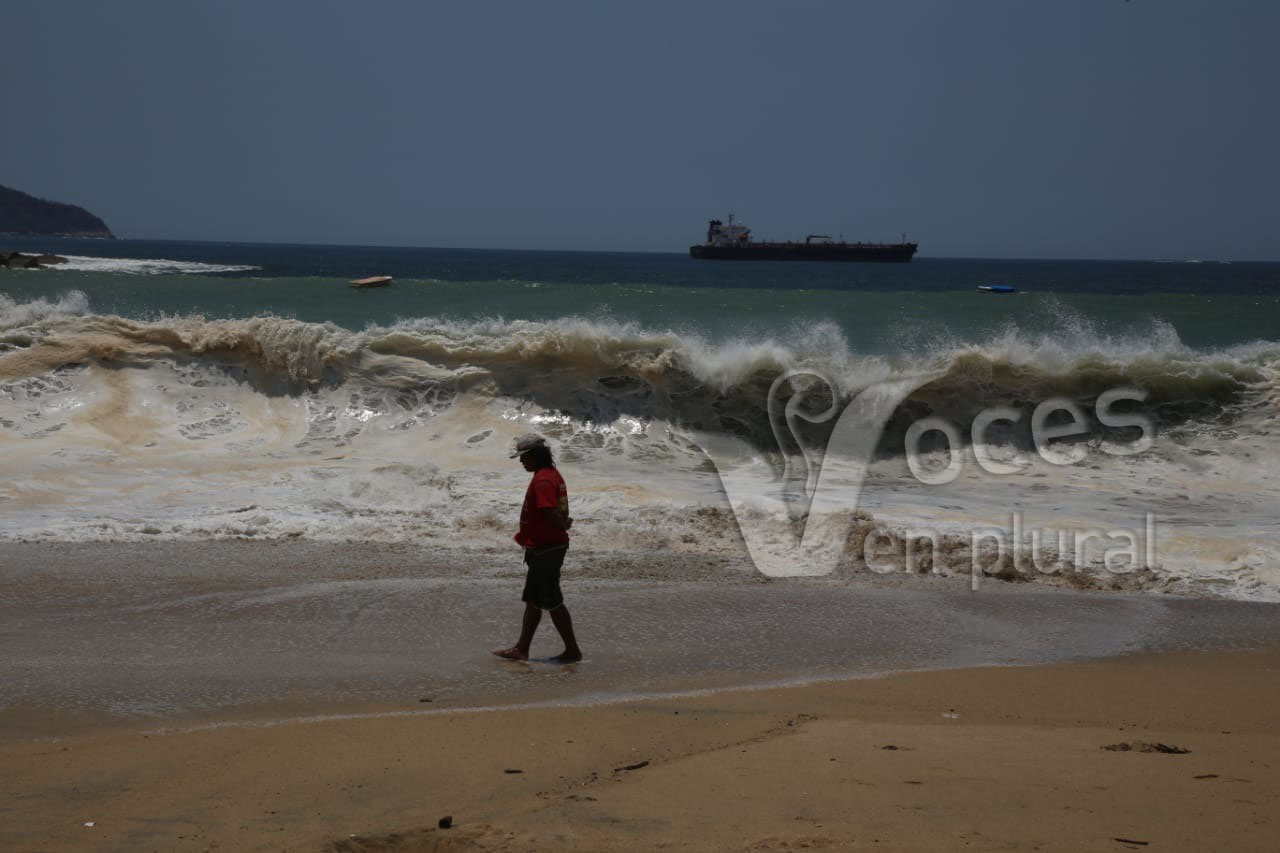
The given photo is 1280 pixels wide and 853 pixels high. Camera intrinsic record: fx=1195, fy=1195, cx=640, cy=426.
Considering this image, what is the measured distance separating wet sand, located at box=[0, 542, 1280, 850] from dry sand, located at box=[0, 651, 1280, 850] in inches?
0.6

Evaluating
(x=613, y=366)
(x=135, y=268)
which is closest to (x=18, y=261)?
(x=135, y=268)

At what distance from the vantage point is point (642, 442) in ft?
40.8

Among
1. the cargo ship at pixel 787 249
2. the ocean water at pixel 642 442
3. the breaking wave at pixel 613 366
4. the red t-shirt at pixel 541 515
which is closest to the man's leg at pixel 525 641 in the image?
the red t-shirt at pixel 541 515

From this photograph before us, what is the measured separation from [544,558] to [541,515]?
0.73ft

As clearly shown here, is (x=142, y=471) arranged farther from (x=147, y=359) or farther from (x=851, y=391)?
(x=851, y=391)

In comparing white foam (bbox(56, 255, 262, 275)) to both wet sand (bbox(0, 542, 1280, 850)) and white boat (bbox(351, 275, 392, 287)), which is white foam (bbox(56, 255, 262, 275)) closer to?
white boat (bbox(351, 275, 392, 287))

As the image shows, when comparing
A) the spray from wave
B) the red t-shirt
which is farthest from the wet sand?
the spray from wave

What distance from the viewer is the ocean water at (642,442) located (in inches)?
353

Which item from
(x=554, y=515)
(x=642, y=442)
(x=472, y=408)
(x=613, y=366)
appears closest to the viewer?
(x=554, y=515)

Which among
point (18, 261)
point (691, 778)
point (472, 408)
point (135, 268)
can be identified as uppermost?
point (18, 261)

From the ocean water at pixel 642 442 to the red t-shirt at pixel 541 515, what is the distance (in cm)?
258

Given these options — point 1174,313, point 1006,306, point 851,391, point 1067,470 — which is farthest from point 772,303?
point 1067,470

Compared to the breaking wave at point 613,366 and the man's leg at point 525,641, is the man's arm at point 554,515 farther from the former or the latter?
the breaking wave at point 613,366

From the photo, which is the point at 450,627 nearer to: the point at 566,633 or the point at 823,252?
the point at 566,633
